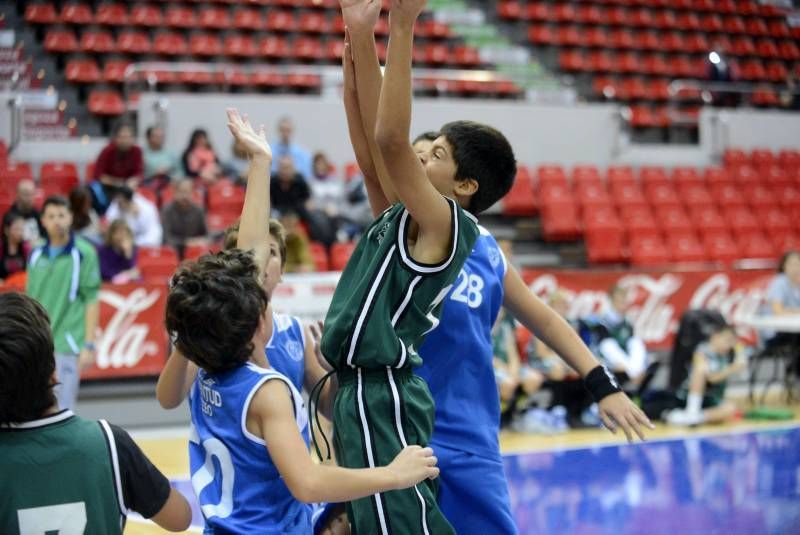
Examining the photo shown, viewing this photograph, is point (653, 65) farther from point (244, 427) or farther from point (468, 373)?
point (244, 427)

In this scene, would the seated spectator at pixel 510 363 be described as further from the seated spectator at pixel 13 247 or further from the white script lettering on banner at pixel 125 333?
the seated spectator at pixel 13 247

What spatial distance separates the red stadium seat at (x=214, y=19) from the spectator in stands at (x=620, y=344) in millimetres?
8235

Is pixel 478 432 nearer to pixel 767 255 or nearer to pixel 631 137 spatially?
pixel 767 255

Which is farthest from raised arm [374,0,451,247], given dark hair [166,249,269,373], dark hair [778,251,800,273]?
dark hair [778,251,800,273]

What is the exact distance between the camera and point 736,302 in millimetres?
10922

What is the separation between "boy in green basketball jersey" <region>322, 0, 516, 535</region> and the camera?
7.77 feet

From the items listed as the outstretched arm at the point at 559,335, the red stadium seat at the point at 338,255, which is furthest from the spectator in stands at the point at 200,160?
the outstretched arm at the point at 559,335

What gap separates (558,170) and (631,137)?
3.84 metres

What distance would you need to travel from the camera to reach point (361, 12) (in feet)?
7.96

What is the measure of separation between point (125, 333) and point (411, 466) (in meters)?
→ 6.68

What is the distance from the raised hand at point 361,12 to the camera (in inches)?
95.1

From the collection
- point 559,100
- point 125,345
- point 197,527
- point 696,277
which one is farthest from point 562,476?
point 559,100

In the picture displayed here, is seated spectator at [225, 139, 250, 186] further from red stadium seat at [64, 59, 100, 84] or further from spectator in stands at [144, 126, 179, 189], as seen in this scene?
red stadium seat at [64, 59, 100, 84]

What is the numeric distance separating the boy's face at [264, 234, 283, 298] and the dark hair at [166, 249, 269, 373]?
59 centimetres
